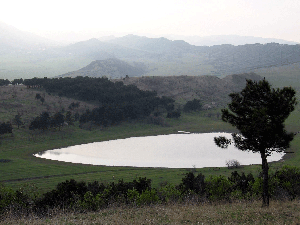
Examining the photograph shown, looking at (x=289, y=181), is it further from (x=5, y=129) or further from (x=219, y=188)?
(x=5, y=129)

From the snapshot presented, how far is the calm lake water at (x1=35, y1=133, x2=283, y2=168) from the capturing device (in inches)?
3132

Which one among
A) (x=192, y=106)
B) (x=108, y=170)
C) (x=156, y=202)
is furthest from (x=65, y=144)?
(x=156, y=202)

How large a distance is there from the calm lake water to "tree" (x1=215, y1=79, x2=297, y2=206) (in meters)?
47.6

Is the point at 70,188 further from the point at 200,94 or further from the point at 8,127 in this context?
the point at 200,94

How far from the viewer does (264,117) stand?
23.8m

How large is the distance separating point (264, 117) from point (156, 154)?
67.8 m

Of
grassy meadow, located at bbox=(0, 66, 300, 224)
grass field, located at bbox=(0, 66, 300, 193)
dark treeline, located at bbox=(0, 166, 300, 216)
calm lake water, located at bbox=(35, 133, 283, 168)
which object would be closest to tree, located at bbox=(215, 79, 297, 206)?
grassy meadow, located at bbox=(0, 66, 300, 224)

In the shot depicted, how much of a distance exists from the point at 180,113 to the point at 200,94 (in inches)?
1636

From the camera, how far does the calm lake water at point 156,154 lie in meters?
79.6

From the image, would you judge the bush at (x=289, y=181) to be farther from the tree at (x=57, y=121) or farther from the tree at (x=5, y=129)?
the tree at (x=57, y=121)

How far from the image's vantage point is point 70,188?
39.4m

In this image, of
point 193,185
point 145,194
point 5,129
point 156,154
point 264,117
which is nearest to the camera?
point 264,117

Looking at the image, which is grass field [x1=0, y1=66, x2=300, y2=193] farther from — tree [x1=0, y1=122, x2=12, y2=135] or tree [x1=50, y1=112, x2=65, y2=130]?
tree [x1=50, y1=112, x2=65, y2=130]

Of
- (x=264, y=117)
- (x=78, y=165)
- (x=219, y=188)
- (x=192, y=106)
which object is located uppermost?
(x=192, y=106)
